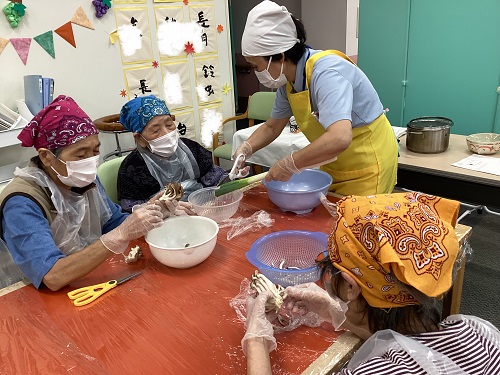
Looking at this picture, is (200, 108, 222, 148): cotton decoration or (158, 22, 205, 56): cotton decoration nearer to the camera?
(158, 22, 205, 56): cotton decoration

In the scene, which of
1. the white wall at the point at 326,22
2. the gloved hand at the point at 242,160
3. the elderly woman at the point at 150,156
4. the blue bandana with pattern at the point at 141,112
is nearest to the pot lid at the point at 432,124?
the gloved hand at the point at 242,160

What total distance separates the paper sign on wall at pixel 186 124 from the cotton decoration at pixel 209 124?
0.14m

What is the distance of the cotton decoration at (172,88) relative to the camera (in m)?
3.98

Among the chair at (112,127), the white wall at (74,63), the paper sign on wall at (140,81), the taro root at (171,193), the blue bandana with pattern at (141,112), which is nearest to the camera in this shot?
the taro root at (171,193)

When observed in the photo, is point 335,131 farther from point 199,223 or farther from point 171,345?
point 171,345

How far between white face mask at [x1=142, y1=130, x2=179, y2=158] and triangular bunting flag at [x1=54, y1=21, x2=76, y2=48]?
1.73 metres

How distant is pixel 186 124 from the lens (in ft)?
14.0

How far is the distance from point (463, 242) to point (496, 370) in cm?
69

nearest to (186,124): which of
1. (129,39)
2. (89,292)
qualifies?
(129,39)

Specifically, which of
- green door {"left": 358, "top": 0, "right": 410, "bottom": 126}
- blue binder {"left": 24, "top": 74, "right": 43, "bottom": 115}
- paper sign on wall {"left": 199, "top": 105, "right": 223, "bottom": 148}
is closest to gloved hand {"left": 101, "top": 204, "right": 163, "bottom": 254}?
blue binder {"left": 24, "top": 74, "right": 43, "bottom": 115}

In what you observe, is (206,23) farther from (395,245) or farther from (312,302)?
(395,245)

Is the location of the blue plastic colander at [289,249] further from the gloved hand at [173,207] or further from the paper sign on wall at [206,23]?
the paper sign on wall at [206,23]

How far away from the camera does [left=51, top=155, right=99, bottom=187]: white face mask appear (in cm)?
144

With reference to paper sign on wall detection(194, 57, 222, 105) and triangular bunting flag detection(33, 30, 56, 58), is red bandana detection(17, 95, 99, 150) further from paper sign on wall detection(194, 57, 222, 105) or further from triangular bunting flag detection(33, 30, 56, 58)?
paper sign on wall detection(194, 57, 222, 105)
